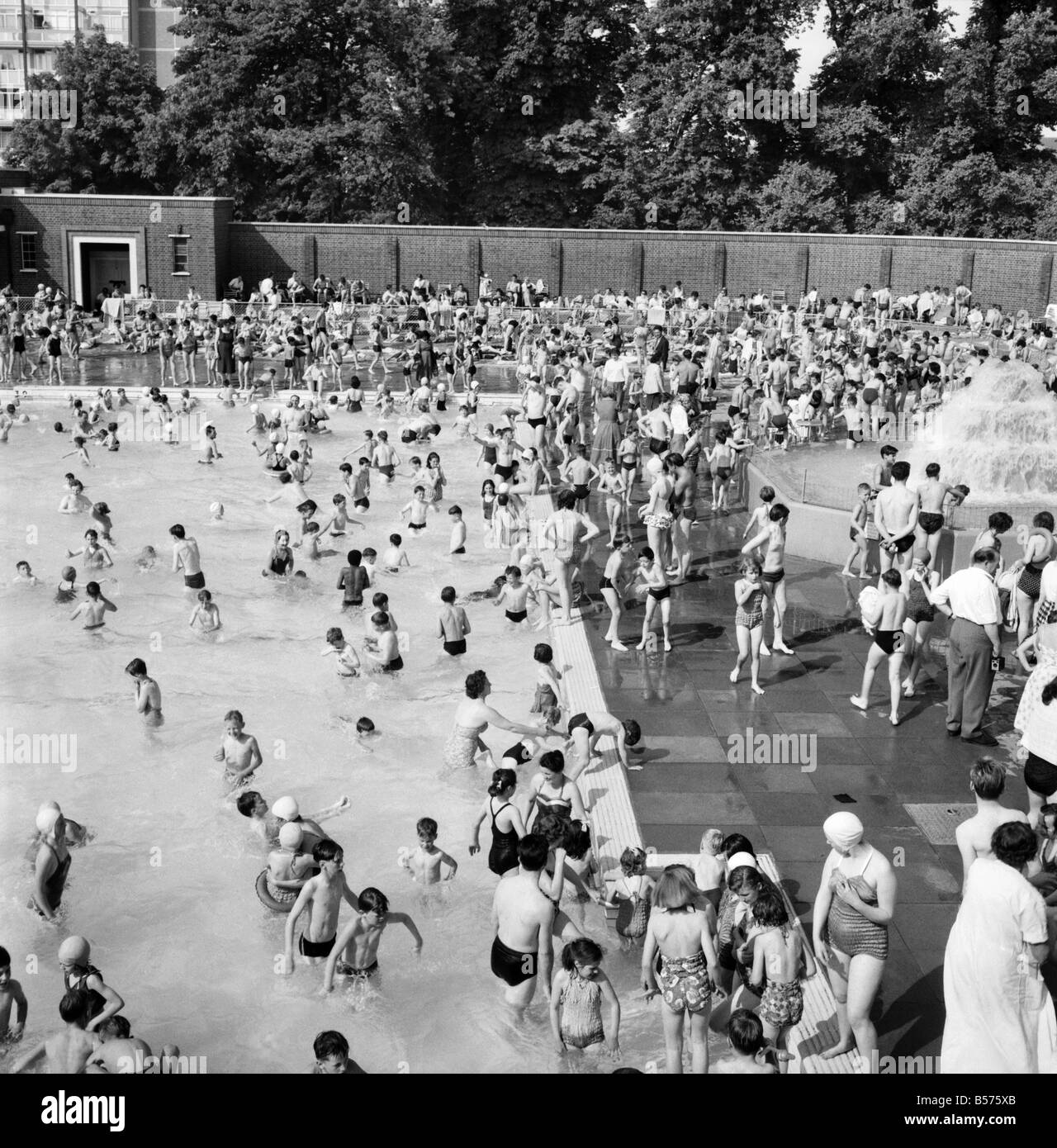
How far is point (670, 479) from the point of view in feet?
50.9

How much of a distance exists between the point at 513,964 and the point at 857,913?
6.35 ft

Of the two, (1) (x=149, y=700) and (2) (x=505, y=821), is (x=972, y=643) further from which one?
(1) (x=149, y=700)

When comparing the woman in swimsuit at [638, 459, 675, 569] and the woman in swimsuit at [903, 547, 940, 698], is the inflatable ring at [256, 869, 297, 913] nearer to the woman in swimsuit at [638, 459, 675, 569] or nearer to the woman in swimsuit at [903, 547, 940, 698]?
the woman in swimsuit at [903, 547, 940, 698]

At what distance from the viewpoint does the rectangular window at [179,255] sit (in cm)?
3984

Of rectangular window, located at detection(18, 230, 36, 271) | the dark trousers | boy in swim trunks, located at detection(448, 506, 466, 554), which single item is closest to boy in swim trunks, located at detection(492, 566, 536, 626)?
boy in swim trunks, located at detection(448, 506, 466, 554)

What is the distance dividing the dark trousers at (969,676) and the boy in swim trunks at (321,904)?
5360mm

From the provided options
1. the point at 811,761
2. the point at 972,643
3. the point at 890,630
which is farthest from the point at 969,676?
the point at 811,761

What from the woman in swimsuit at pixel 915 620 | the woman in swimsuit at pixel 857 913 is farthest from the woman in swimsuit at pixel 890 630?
the woman in swimsuit at pixel 857 913

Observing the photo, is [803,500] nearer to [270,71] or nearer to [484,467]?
[484,467]

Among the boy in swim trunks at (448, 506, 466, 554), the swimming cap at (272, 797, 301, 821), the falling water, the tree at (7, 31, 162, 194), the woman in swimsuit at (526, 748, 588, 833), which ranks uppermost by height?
the tree at (7, 31, 162, 194)

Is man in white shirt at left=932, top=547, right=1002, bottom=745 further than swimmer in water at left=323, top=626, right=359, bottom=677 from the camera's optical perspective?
No

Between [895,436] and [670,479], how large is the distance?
8.20 m

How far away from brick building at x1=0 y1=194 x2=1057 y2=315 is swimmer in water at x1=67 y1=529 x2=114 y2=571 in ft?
77.6

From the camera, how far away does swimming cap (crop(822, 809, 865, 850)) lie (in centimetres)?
670
